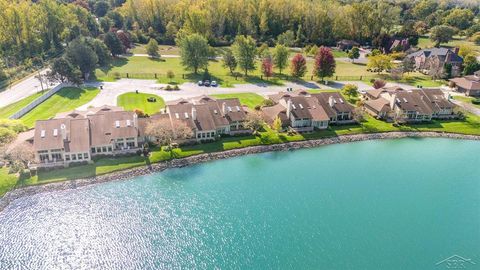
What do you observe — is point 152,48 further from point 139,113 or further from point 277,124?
point 277,124

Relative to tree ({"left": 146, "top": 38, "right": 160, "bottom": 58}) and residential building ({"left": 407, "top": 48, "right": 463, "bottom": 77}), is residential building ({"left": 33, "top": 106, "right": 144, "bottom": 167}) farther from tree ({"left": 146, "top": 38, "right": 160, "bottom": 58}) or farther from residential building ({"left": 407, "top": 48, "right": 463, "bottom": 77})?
residential building ({"left": 407, "top": 48, "right": 463, "bottom": 77})

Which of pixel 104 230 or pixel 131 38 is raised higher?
pixel 131 38

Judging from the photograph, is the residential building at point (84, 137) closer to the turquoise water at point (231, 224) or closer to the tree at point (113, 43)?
the turquoise water at point (231, 224)

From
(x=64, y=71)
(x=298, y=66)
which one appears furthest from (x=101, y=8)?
(x=298, y=66)

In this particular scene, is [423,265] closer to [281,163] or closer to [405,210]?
[405,210]

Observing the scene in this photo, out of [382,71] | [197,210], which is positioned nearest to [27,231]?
[197,210]

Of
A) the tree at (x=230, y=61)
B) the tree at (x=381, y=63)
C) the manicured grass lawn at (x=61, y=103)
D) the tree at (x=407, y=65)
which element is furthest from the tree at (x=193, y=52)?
the tree at (x=407, y=65)

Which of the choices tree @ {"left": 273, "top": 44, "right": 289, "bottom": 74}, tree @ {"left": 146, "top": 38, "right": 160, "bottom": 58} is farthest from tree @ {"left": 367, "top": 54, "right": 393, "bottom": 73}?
tree @ {"left": 146, "top": 38, "right": 160, "bottom": 58}
